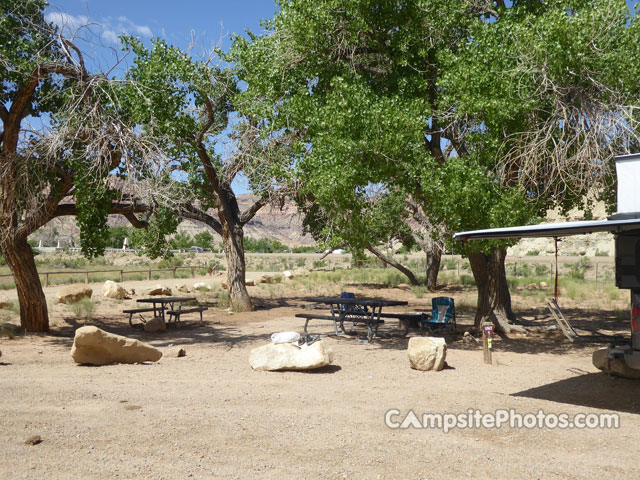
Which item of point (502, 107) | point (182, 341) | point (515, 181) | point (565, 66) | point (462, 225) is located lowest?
point (182, 341)

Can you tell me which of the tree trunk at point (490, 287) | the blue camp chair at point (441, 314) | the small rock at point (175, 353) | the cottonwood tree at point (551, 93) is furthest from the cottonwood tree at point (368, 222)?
the small rock at point (175, 353)

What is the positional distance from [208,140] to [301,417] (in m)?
13.9

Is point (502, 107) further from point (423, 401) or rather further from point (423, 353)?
point (423, 401)

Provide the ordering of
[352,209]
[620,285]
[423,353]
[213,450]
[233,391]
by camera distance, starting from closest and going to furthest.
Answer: [213,450]
[620,285]
[233,391]
[423,353]
[352,209]

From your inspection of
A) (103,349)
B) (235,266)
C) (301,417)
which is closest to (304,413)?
(301,417)

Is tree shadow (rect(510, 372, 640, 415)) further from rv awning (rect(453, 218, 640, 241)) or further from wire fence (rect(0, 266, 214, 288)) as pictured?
wire fence (rect(0, 266, 214, 288))

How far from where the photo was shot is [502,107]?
33.1 feet

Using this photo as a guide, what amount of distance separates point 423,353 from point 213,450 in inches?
188

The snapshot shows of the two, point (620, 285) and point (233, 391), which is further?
point (233, 391)

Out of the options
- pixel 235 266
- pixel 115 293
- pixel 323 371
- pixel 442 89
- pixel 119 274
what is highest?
pixel 442 89

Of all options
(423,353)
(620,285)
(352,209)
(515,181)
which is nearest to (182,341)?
(352,209)

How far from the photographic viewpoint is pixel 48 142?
11.5 m

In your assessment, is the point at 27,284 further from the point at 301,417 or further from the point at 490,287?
the point at 490,287

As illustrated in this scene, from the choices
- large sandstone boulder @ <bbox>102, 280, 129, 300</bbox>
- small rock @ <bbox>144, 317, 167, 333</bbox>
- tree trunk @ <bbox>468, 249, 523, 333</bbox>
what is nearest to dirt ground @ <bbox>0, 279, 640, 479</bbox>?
tree trunk @ <bbox>468, 249, 523, 333</bbox>
